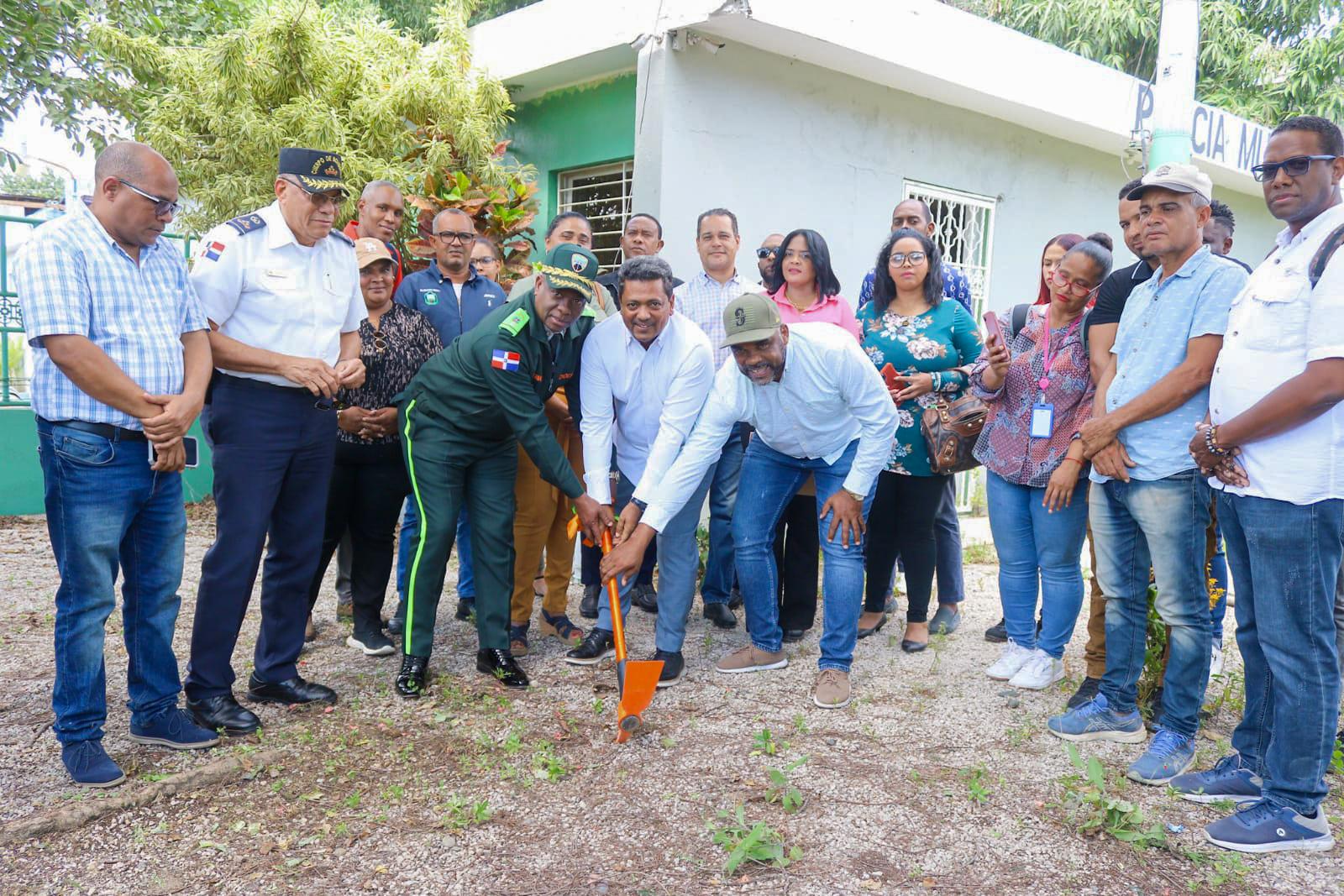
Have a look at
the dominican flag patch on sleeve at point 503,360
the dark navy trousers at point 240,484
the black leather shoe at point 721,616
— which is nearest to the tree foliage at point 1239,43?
the black leather shoe at point 721,616

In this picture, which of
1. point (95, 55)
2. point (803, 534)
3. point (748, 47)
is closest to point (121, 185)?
point (803, 534)

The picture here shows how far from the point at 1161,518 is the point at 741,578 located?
1.66 meters

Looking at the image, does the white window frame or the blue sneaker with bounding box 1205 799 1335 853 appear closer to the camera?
the blue sneaker with bounding box 1205 799 1335 853

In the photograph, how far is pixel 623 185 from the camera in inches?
284

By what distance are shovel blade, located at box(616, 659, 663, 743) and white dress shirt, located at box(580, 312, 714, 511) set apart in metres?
0.71

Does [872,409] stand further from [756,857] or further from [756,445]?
[756,857]

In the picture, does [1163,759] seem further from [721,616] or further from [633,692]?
[721,616]

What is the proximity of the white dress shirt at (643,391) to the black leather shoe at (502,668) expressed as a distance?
0.77 meters

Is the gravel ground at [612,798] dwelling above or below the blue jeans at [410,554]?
below

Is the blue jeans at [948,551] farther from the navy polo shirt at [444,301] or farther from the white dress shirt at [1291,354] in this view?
the navy polo shirt at [444,301]

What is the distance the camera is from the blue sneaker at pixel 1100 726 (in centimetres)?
342

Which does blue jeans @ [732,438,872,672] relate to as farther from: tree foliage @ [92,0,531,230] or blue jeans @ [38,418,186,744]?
tree foliage @ [92,0,531,230]

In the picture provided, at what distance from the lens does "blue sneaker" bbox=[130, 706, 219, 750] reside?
3.18m

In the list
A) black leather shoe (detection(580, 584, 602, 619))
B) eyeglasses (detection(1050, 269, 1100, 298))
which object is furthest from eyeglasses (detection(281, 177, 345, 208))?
eyeglasses (detection(1050, 269, 1100, 298))
